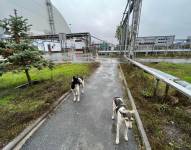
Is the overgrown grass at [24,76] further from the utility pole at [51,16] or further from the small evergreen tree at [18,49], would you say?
the utility pole at [51,16]

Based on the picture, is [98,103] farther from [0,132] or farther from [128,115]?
[0,132]

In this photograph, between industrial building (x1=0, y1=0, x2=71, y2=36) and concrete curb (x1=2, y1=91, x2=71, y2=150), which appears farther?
industrial building (x1=0, y1=0, x2=71, y2=36)

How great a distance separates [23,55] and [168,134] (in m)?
6.18

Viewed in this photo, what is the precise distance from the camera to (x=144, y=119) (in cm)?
335

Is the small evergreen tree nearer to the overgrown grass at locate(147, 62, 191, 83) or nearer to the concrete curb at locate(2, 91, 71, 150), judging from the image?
the concrete curb at locate(2, 91, 71, 150)

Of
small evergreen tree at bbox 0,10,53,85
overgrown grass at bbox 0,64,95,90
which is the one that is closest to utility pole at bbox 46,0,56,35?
overgrown grass at bbox 0,64,95,90

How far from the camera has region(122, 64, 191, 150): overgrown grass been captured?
2562mm

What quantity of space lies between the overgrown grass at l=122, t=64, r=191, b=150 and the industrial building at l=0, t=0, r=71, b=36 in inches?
1875

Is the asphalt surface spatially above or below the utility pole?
below

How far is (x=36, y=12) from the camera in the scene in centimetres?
5416

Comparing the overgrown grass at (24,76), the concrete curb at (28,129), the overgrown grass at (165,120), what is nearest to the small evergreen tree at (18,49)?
the overgrown grass at (24,76)

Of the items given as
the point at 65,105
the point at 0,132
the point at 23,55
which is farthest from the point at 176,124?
the point at 23,55

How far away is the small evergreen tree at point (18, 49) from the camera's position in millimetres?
5637

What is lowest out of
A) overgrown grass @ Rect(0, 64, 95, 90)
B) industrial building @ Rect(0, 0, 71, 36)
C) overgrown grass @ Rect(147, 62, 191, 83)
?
overgrown grass @ Rect(0, 64, 95, 90)
